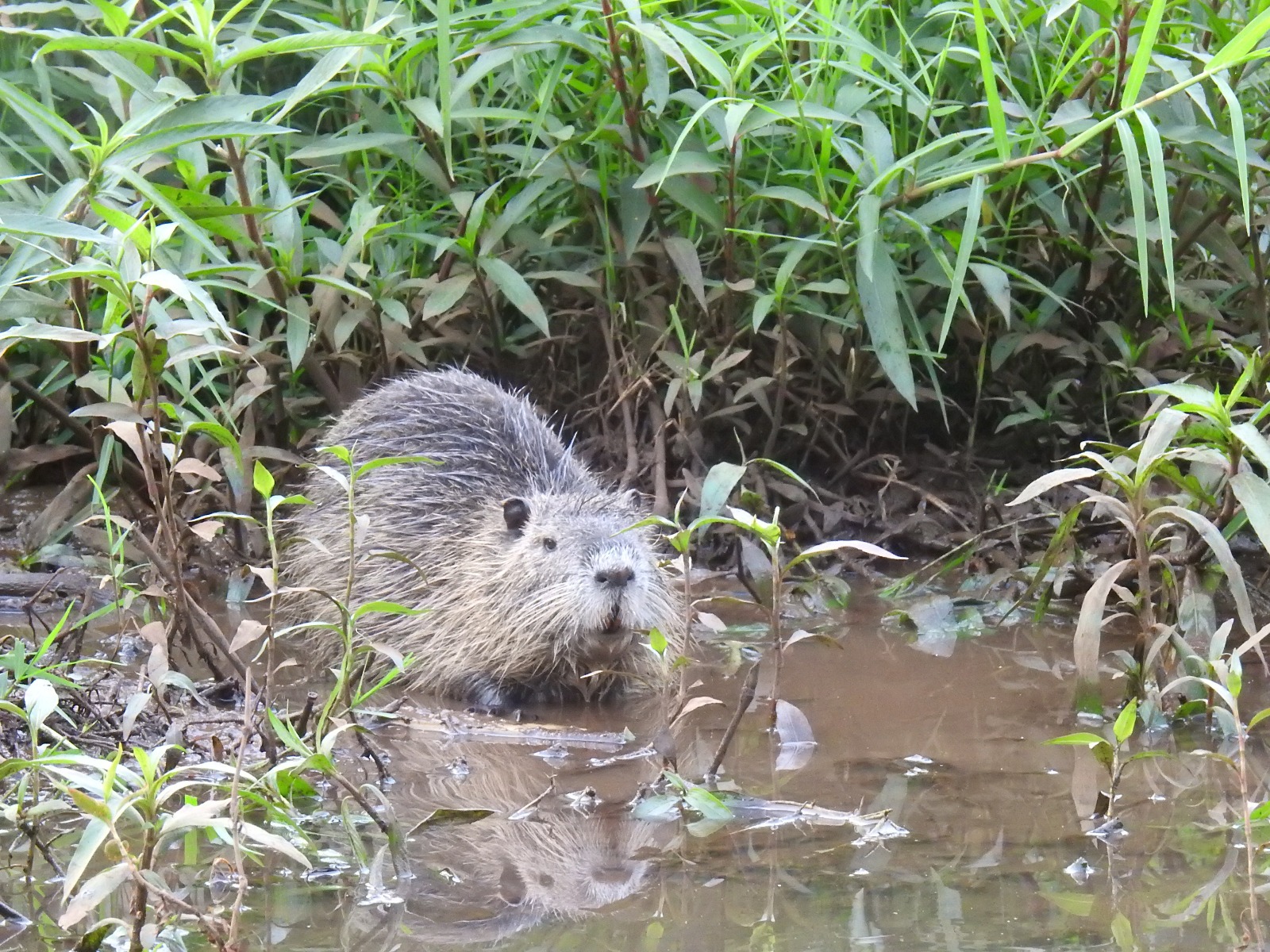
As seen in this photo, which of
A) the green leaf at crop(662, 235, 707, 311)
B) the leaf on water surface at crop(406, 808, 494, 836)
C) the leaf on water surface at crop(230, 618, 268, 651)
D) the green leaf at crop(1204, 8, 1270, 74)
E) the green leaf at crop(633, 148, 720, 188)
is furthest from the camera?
the green leaf at crop(662, 235, 707, 311)

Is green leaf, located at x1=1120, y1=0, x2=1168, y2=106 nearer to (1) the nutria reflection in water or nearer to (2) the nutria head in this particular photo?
(2) the nutria head

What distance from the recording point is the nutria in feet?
13.4

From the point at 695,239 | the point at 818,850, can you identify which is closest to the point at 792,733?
the point at 818,850

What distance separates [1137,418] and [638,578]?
1.76 metres

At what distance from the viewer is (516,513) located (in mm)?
4375

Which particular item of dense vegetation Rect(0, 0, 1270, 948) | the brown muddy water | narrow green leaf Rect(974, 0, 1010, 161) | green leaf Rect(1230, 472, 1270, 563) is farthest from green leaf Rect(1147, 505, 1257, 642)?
narrow green leaf Rect(974, 0, 1010, 161)

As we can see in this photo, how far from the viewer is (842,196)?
4434mm

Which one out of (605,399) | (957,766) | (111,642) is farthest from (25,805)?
(605,399)

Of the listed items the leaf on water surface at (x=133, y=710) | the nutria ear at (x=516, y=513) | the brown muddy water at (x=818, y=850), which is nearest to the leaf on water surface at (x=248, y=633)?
the leaf on water surface at (x=133, y=710)

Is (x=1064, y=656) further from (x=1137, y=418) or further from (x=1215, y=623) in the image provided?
(x=1137, y=418)

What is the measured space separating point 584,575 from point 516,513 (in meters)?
0.42

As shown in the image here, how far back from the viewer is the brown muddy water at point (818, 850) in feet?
7.37

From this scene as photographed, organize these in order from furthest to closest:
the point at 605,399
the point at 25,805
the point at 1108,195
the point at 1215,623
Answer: the point at 605,399
the point at 1108,195
the point at 1215,623
the point at 25,805

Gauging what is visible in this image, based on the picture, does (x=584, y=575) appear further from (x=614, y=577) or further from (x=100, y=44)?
(x=100, y=44)
